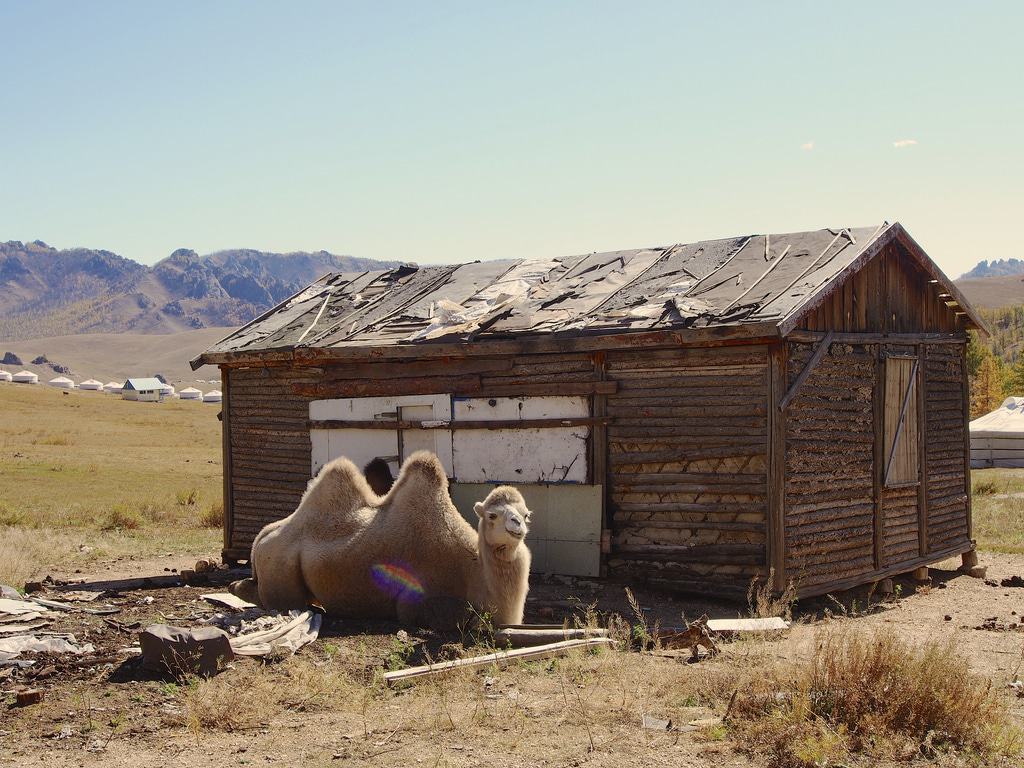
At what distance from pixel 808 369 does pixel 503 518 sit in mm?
4443

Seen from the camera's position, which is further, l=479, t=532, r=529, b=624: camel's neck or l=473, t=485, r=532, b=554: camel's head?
l=479, t=532, r=529, b=624: camel's neck

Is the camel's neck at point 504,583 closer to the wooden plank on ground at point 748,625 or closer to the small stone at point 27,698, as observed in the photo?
the wooden plank on ground at point 748,625

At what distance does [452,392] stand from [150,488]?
15649mm

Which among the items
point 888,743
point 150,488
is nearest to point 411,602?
point 888,743

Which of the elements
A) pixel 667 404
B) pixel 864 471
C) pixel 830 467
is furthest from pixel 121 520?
pixel 864 471

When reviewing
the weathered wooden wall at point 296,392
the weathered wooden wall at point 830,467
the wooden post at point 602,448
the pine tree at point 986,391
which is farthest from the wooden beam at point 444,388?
the pine tree at point 986,391

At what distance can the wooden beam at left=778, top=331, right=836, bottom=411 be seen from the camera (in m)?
11.9

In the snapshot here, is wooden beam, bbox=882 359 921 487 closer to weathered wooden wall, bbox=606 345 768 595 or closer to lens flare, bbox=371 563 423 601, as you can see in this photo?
weathered wooden wall, bbox=606 345 768 595

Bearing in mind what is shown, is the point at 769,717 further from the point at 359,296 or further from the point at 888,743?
the point at 359,296

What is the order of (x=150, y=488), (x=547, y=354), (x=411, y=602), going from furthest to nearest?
(x=150, y=488) → (x=547, y=354) → (x=411, y=602)

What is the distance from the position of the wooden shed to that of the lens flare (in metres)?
3.12

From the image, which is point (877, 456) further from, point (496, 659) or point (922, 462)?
point (496, 659)

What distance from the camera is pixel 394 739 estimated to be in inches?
267

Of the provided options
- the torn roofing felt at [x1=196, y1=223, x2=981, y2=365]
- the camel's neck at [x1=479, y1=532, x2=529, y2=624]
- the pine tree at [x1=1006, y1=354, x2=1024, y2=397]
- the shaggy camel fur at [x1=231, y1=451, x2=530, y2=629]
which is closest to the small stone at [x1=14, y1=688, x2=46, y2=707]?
the shaggy camel fur at [x1=231, y1=451, x2=530, y2=629]
